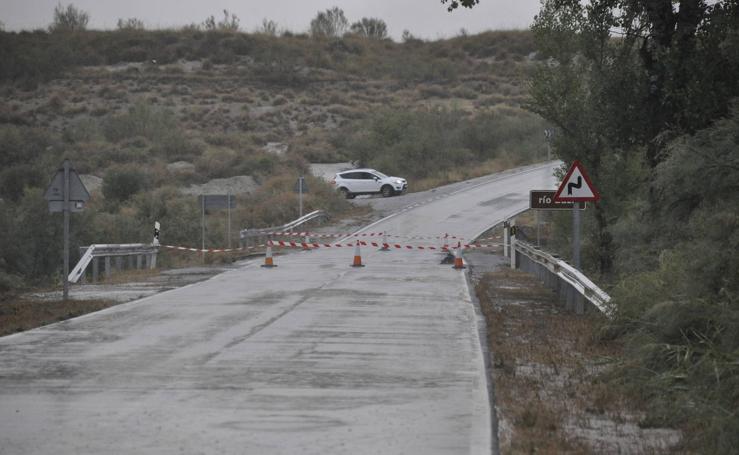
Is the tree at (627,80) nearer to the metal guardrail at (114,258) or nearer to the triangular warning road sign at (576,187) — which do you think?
the triangular warning road sign at (576,187)

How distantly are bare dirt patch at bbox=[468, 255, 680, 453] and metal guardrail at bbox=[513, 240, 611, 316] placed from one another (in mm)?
332

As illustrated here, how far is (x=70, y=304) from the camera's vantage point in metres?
21.9

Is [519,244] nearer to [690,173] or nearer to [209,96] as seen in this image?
[690,173]

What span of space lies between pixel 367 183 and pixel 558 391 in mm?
52304

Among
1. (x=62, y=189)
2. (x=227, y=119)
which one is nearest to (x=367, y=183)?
(x=227, y=119)

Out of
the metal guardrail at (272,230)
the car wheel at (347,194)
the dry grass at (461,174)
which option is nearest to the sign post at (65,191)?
the metal guardrail at (272,230)

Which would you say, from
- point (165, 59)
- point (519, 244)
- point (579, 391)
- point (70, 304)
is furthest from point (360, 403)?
point (165, 59)

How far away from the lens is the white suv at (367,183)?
2510 inches

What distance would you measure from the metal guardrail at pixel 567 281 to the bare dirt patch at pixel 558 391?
0.33m

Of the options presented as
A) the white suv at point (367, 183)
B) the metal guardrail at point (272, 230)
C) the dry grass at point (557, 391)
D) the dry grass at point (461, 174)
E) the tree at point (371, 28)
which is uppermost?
the tree at point (371, 28)

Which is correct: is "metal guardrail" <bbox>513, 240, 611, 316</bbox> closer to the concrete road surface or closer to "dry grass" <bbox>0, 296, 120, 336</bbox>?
the concrete road surface

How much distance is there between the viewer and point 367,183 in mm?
63906

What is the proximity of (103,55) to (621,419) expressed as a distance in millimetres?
121554

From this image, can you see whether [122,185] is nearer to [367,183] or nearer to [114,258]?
[367,183]
